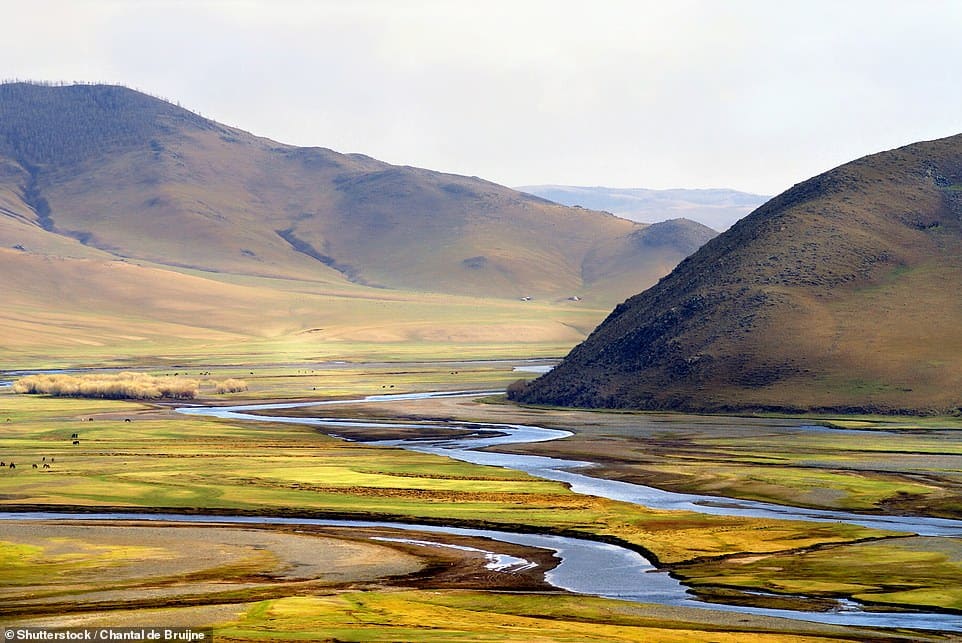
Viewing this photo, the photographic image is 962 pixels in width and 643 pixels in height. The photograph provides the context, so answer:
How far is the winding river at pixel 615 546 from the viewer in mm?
51000

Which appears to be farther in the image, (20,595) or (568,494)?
(568,494)

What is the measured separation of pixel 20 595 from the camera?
5209cm

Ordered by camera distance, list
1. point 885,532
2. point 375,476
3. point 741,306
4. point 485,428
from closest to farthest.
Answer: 1. point 885,532
2. point 375,476
3. point 485,428
4. point 741,306

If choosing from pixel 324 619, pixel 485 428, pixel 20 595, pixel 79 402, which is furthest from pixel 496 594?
pixel 79 402

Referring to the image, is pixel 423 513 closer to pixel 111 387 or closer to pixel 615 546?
pixel 615 546

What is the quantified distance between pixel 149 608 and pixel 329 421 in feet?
281

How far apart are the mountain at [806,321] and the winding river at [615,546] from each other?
126ft

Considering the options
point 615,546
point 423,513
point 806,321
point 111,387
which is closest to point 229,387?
point 111,387

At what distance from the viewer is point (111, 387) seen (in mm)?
172000

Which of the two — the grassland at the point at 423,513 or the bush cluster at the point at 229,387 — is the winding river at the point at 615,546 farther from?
the bush cluster at the point at 229,387

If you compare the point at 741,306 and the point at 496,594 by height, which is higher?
the point at 741,306

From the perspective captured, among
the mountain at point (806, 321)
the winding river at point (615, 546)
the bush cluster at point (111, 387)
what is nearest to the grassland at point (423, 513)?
the winding river at point (615, 546)

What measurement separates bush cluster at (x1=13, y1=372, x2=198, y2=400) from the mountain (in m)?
43.4

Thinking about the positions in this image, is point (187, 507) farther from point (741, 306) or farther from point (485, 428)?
point (741, 306)
